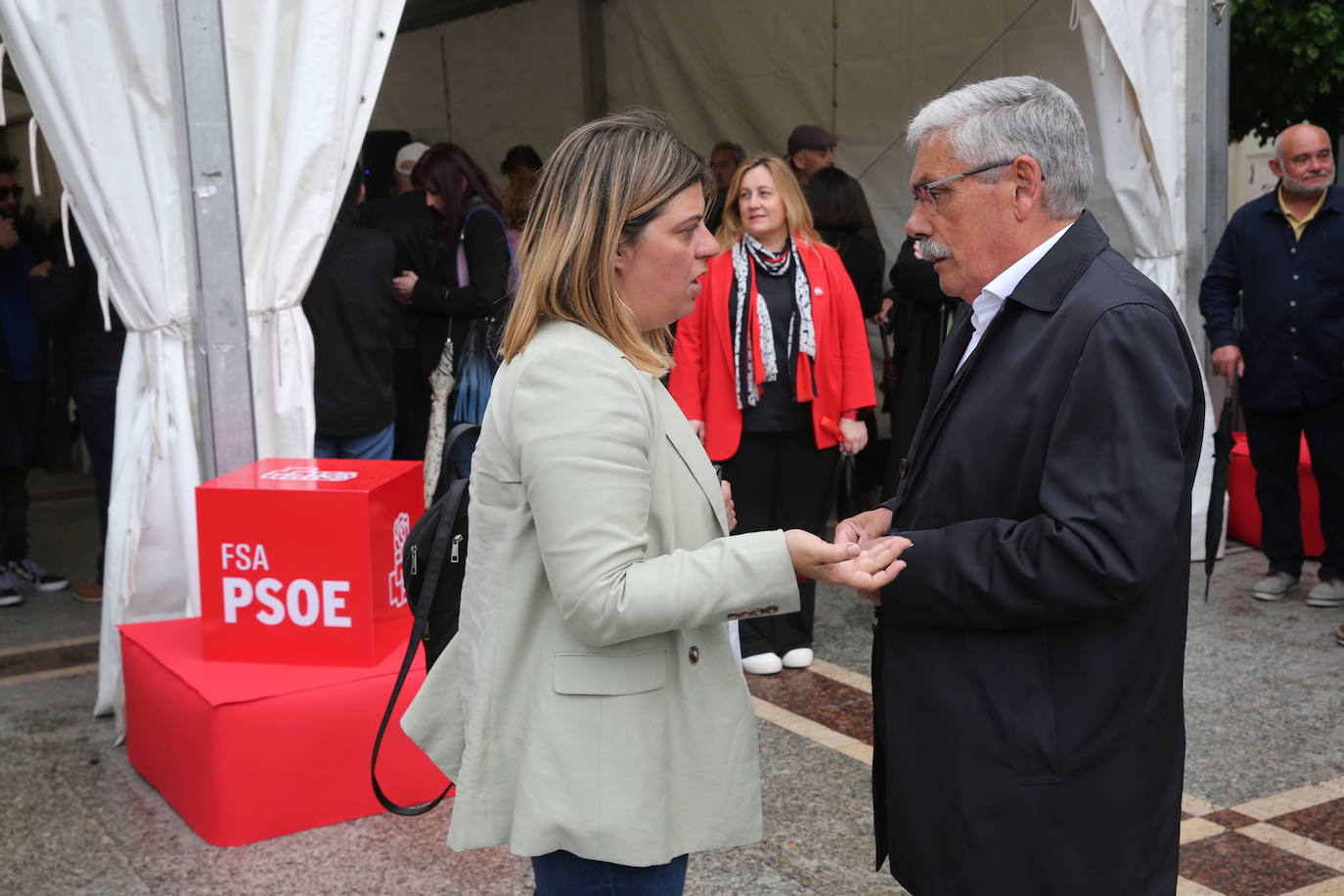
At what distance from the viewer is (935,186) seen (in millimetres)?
1843

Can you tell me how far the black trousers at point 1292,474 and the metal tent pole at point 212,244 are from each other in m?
4.05

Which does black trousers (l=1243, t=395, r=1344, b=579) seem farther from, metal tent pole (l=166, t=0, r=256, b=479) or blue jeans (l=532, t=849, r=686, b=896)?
blue jeans (l=532, t=849, r=686, b=896)

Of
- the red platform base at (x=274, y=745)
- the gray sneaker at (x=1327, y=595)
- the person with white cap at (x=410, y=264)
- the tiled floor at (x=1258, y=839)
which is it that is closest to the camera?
the tiled floor at (x=1258, y=839)

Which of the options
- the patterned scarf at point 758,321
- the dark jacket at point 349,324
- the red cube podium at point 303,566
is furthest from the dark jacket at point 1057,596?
the dark jacket at point 349,324

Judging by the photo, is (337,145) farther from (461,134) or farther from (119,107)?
(461,134)

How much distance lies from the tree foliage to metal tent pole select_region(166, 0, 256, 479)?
6352mm

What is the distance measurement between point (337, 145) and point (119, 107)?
2.05 ft

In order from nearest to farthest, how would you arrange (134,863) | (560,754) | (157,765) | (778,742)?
(560,754) < (134,863) < (157,765) < (778,742)

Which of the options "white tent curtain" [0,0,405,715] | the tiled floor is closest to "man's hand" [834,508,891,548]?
the tiled floor

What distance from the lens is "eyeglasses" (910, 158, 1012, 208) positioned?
5.86ft

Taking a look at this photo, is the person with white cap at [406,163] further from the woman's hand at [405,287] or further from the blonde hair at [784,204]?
the blonde hair at [784,204]

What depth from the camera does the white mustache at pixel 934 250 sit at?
1880 millimetres

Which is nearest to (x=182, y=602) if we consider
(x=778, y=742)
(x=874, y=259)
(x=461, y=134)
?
(x=778, y=742)

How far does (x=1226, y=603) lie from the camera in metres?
5.38
